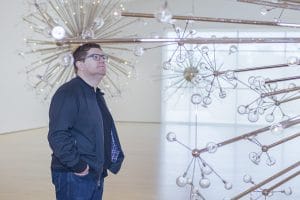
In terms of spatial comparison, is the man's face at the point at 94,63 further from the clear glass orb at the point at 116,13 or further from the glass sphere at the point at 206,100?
the glass sphere at the point at 206,100

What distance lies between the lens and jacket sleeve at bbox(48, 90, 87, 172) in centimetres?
314

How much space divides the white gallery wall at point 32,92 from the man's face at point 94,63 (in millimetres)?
11835

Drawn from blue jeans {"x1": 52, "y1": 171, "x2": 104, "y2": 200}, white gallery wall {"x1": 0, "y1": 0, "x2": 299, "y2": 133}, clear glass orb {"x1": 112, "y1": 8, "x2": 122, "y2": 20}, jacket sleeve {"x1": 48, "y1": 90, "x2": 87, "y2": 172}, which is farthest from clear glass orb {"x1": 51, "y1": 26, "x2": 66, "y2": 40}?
white gallery wall {"x1": 0, "y1": 0, "x2": 299, "y2": 133}

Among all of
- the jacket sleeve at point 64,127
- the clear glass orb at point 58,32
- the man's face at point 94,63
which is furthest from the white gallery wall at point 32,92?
the clear glass orb at point 58,32

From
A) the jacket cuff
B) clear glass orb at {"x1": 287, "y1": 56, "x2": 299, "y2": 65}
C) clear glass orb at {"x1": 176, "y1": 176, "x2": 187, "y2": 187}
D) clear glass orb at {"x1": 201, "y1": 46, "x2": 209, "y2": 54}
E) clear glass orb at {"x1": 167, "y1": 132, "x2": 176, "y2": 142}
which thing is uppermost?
clear glass orb at {"x1": 201, "y1": 46, "x2": 209, "y2": 54}

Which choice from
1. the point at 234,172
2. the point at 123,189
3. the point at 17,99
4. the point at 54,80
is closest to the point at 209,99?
the point at 54,80

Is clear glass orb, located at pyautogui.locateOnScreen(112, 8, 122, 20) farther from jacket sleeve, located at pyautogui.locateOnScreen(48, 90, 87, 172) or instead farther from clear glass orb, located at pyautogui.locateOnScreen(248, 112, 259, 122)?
jacket sleeve, located at pyautogui.locateOnScreen(48, 90, 87, 172)

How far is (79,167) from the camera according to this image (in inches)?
127

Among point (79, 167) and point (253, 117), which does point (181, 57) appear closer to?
point (253, 117)

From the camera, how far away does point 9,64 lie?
1830 centimetres

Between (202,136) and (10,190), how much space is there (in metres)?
10.1

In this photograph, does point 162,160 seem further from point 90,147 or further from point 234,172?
point 90,147

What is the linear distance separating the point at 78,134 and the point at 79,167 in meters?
0.20

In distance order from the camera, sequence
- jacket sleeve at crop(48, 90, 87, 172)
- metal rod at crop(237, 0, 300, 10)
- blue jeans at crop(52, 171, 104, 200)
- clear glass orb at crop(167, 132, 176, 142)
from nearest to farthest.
Answer: metal rod at crop(237, 0, 300, 10) < clear glass orb at crop(167, 132, 176, 142) < jacket sleeve at crop(48, 90, 87, 172) < blue jeans at crop(52, 171, 104, 200)
